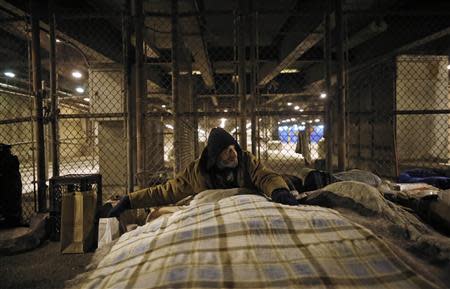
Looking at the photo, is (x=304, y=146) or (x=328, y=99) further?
(x=304, y=146)

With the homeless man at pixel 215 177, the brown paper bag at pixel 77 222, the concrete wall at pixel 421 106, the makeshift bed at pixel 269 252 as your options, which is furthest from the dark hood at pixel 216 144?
the concrete wall at pixel 421 106

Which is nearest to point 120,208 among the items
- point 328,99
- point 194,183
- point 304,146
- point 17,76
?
point 194,183

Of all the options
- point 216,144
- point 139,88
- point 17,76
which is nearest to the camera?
point 216,144

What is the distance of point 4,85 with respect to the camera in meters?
10.4

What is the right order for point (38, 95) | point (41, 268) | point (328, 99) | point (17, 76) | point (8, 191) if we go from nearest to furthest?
point (41, 268) → point (8, 191) → point (38, 95) → point (328, 99) → point (17, 76)

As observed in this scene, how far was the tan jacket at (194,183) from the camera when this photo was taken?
3.81 m

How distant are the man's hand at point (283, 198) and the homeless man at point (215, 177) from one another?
0.18m

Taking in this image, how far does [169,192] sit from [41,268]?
163cm

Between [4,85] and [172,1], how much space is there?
334 inches

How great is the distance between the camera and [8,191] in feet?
14.6

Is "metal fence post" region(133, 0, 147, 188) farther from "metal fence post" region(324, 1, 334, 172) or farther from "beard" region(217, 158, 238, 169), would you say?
"metal fence post" region(324, 1, 334, 172)

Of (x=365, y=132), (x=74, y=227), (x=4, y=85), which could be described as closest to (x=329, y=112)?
(x=74, y=227)

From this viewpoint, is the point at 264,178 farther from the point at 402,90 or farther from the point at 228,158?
the point at 402,90

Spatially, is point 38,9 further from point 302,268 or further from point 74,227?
point 302,268
